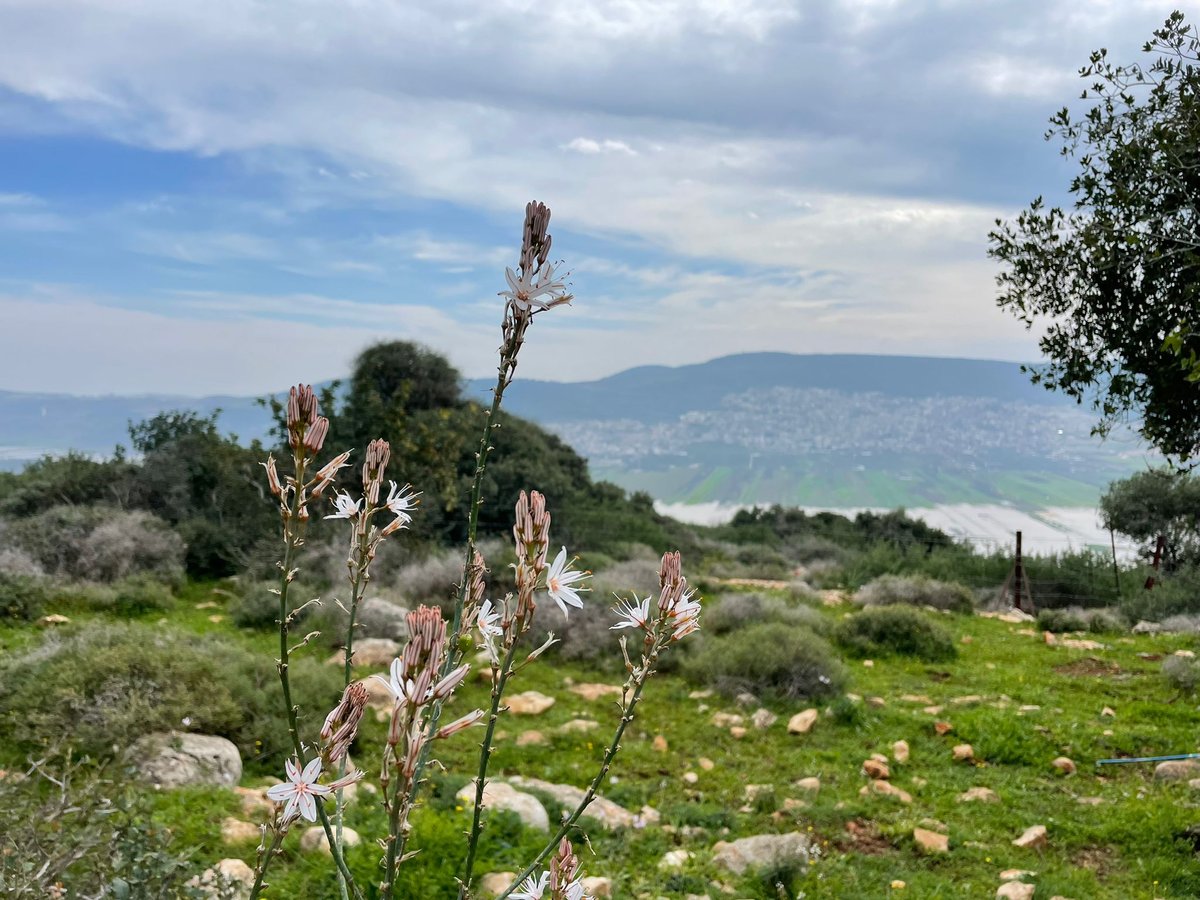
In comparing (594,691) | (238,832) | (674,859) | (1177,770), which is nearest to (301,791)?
(238,832)

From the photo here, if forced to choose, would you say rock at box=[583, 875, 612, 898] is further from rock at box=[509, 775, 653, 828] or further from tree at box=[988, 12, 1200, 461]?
tree at box=[988, 12, 1200, 461]

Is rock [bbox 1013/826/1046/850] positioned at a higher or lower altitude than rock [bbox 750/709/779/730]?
higher

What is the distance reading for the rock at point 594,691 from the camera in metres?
9.23

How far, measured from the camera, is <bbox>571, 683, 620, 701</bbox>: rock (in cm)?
923

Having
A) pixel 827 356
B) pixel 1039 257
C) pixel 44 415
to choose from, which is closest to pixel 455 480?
pixel 1039 257

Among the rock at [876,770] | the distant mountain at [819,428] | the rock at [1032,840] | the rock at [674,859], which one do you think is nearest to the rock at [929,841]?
the rock at [1032,840]

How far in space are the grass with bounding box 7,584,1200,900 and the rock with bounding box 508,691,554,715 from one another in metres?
0.11

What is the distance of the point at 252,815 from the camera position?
513 centimetres

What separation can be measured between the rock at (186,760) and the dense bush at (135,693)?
130mm

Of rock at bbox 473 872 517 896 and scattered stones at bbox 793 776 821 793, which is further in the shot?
scattered stones at bbox 793 776 821 793

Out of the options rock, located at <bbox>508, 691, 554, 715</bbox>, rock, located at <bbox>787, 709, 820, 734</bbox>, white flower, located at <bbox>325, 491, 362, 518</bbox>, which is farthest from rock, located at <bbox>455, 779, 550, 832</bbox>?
white flower, located at <bbox>325, 491, 362, 518</bbox>

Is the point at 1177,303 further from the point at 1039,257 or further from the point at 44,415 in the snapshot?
the point at 44,415

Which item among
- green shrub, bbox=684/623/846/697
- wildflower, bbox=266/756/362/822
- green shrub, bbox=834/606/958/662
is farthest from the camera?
green shrub, bbox=834/606/958/662

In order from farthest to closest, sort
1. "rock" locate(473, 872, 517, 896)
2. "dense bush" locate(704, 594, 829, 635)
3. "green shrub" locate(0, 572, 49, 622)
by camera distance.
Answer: "dense bush" locate(704, 594, 829, 635), "green shrub" locate(0, 572, 49, 622), "rock" locate(473, 872, 517, 896)
